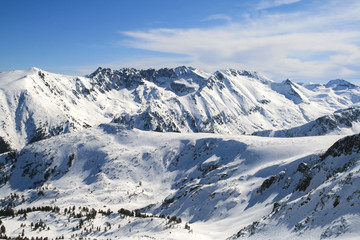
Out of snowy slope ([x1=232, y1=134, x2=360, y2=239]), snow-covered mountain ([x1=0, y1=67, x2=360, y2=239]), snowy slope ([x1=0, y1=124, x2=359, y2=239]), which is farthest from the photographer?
snowy slope ([x1=0, y1=124, x2=359, y2=239])

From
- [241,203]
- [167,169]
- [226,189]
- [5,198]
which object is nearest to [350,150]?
[241,203]

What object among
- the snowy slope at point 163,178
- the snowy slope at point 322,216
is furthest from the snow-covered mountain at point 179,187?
the snowy slope at point 163,178

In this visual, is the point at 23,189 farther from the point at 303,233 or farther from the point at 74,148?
the point at 303,233

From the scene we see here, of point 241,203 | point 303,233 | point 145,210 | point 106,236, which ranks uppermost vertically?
point 303,233

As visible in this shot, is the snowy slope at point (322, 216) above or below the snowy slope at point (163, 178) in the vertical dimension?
above

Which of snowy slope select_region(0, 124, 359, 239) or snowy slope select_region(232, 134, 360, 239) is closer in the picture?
snowy slope select_region(232, 134, 360, 239)

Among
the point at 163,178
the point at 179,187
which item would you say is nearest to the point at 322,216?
the point at 179,187

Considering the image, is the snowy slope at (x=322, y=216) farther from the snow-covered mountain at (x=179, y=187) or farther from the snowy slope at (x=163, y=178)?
the snowy slope at (x=163, y=178)

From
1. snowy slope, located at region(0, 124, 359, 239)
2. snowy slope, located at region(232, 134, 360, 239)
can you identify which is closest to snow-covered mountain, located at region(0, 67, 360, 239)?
snowy slope, located at region(232, 134, 360, 239)

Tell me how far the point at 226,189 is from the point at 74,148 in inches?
3524

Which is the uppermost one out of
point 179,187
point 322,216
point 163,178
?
point 322,216

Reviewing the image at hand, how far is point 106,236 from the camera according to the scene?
138ft

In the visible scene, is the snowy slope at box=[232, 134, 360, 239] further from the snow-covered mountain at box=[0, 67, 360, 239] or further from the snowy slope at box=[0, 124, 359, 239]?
the snowy slope at box=[0, 124, 359, 239]

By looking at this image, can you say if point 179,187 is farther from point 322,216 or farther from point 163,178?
point 322,216
